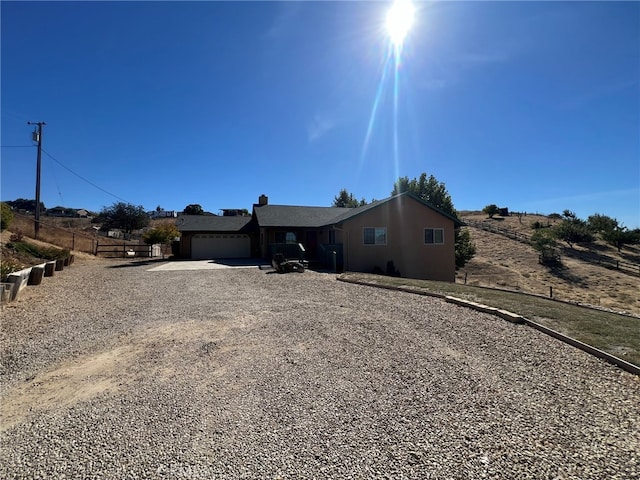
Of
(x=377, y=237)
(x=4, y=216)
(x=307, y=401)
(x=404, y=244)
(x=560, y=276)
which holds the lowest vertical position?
(x=560, y=276)

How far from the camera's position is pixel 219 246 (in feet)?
86.4

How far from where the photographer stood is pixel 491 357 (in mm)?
4906

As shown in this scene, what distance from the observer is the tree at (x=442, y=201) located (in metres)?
27.0

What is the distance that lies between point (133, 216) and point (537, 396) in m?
46.9

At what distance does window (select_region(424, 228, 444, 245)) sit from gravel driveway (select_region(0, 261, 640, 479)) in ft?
46.2

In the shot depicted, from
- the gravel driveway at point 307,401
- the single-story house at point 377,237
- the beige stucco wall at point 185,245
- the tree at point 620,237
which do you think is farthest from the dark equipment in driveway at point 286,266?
the tree at point 620,237

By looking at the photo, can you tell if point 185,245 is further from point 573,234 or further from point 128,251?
point 573,234

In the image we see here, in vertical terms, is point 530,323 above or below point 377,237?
below

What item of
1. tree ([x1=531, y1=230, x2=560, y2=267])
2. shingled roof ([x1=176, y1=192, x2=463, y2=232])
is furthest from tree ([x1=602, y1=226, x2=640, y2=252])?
shingled roof ([x1=176, y1=192, x2=463, y2=232])

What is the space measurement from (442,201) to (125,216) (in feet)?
127

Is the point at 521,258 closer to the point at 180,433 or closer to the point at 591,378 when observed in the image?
the point at 591,378

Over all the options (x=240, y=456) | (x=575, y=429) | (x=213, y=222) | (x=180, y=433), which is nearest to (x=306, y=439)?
(x=240, y=456)

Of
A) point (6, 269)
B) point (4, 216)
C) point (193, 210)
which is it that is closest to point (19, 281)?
point (6, 269)

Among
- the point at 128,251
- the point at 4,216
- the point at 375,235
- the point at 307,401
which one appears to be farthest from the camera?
the point at 128,251
